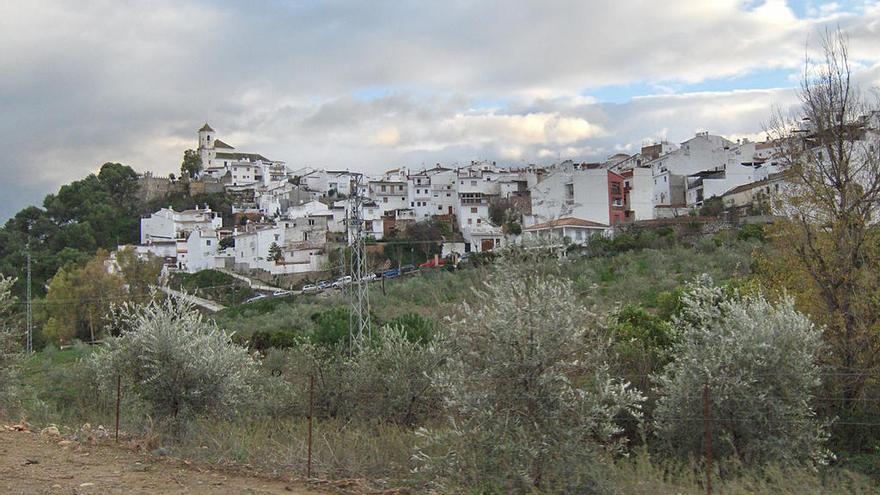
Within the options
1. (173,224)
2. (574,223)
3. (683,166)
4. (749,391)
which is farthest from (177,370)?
(173,224)

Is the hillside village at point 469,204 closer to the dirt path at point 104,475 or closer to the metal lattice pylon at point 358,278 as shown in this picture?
the metal lattice pylon at point 358,278

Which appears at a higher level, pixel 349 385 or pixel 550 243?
pixel 550 243

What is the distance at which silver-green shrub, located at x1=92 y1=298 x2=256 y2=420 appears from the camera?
13.1 meters

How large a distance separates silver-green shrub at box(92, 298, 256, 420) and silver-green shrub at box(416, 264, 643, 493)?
255 inches

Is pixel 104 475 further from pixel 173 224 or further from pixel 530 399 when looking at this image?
pixel 173 224

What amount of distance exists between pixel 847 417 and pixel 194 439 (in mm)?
11231

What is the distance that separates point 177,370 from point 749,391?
377 inches

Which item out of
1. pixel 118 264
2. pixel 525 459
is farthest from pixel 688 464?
pixel 118 264

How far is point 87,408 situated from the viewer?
18.3m

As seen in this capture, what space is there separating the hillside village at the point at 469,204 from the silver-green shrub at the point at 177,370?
32341 mm

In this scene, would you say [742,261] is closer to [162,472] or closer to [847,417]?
[847,417]

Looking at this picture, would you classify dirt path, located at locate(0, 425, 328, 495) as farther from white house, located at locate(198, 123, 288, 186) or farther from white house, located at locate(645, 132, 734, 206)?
white house, located at locate(198, 123, 288, 186)

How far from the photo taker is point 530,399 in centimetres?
788

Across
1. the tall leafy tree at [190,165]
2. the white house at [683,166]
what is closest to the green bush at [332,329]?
the white house at [683,166]
